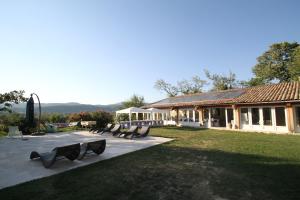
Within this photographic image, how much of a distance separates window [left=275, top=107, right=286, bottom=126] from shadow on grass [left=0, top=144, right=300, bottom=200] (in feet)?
36.0

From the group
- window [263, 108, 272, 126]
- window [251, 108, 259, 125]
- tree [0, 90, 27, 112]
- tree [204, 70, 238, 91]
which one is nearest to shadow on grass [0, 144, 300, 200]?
window [263, 108, 272, 126]

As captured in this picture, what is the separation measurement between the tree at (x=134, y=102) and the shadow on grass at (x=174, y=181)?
136 ft

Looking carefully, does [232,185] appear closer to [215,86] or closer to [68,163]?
[68,163]

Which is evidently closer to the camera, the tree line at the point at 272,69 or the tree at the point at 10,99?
the tree at the point at 10,99

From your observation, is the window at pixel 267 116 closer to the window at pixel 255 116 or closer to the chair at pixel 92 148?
the window at pixel 255 116


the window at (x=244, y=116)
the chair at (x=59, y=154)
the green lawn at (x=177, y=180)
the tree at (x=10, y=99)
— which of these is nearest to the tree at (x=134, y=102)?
the tree at (x=10, y=99)

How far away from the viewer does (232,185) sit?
503 centimetres

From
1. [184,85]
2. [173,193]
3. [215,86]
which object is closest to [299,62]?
[215,86]

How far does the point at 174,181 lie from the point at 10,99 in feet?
55.8

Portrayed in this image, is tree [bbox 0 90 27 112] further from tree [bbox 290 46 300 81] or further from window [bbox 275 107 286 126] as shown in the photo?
tree [bbox 290 46 300 81]

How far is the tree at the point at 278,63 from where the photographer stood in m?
34.6

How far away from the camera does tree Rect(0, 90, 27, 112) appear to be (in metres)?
16.3

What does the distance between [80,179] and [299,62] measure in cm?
3700

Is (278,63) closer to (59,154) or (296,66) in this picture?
(296,66)
